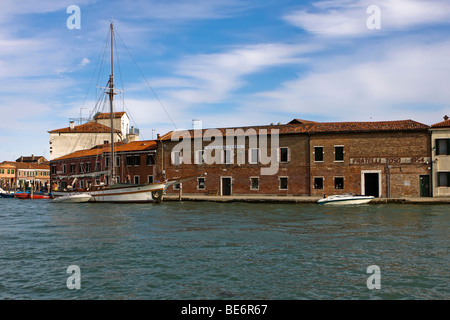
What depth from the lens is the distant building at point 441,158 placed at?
3606cm

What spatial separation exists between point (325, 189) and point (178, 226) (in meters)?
21.0

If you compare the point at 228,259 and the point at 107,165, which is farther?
the point at 107,165

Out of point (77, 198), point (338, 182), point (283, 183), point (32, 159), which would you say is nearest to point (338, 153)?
point (338, 182)

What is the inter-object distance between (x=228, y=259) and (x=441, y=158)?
29.4 metres

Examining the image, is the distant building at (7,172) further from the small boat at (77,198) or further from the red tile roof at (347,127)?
the red tile roof at (347,127)

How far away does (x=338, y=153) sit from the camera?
38.9 m

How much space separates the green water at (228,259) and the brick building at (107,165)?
25.5 m

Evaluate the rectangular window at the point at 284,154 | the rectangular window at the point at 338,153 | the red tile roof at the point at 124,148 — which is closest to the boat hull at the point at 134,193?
the red tile roof at the point at 124,148

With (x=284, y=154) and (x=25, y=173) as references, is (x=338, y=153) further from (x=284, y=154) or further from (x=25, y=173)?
(x=25, y=173)

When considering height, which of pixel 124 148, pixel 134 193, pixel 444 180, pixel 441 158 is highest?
pixel 124 148

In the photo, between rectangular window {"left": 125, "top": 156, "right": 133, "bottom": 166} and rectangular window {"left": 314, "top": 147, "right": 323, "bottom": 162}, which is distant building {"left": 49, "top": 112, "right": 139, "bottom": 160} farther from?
rectangular window {"left": 314, "top": 147, "right": 323, "bottom": 162}
